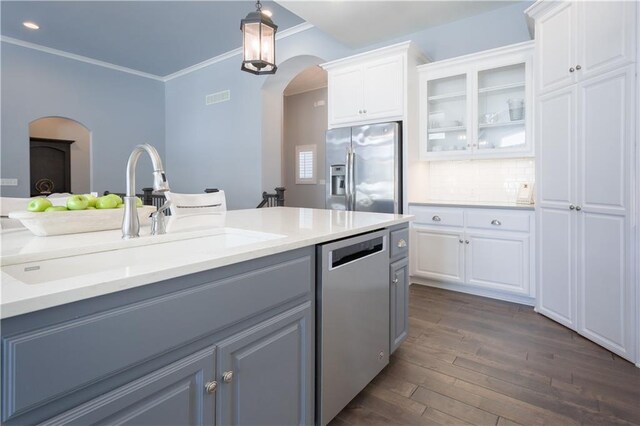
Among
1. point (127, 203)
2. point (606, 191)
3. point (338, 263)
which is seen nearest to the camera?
point (127, 203)

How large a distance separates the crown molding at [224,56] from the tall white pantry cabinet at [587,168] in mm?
2839

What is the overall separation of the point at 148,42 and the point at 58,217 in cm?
478

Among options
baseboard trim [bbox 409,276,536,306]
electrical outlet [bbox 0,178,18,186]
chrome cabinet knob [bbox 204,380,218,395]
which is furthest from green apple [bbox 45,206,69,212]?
electrical outlet [bbox 0,178,18,186]

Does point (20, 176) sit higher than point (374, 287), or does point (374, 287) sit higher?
point (20, 176)

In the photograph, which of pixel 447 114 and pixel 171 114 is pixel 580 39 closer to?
pixel 447 114

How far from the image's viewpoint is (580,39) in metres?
2.46

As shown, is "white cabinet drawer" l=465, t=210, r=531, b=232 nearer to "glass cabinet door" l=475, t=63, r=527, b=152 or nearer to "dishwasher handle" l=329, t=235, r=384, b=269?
"glass cabinet door" l=475, t=63, r=527, b=152

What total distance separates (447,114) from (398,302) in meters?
2.52

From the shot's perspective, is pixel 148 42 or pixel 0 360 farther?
pixel 148 42

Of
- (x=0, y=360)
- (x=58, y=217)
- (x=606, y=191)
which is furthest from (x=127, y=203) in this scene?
(x=606, y=191)

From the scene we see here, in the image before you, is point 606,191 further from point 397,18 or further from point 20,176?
point 20,176

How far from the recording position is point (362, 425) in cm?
159

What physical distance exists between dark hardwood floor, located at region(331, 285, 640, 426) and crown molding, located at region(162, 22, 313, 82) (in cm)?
403

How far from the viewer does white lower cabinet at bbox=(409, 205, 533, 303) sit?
3088 mm
